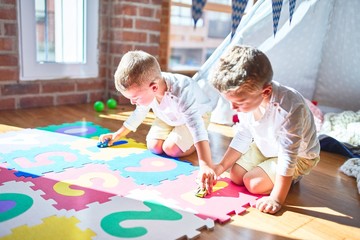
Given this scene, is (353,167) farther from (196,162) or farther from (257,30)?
(257,30)

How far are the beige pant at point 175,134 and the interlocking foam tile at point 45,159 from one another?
11.9 inches

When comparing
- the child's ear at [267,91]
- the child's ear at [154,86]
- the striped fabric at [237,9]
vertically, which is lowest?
the child's ear at [154,86]

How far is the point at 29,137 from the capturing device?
1.44 m

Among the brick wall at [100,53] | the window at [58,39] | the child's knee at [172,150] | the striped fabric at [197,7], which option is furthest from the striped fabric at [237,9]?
the window at [58,39]

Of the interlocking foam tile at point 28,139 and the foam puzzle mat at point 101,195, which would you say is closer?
the foam puzzle mat at point 101,195

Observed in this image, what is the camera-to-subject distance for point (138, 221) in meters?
0.84

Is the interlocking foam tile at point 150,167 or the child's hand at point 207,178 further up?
the child's hand at point 207,178

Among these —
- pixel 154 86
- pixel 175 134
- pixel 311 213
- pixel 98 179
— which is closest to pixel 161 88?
pixel 154 86

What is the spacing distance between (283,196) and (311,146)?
178mm

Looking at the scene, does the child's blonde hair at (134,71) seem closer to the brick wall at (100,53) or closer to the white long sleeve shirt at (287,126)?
the white long sleeve shirt at (287,126)

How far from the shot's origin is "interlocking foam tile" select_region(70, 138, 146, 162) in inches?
50.2

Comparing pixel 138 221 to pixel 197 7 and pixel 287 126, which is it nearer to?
pixel 287 126

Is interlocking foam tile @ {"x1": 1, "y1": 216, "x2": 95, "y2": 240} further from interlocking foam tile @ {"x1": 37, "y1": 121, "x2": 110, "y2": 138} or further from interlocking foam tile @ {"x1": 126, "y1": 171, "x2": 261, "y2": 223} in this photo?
interlocking foam tile @ {"x1": 37, "y1": 121, "x2": 110, "y2": 138}

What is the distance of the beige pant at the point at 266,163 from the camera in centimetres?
104
